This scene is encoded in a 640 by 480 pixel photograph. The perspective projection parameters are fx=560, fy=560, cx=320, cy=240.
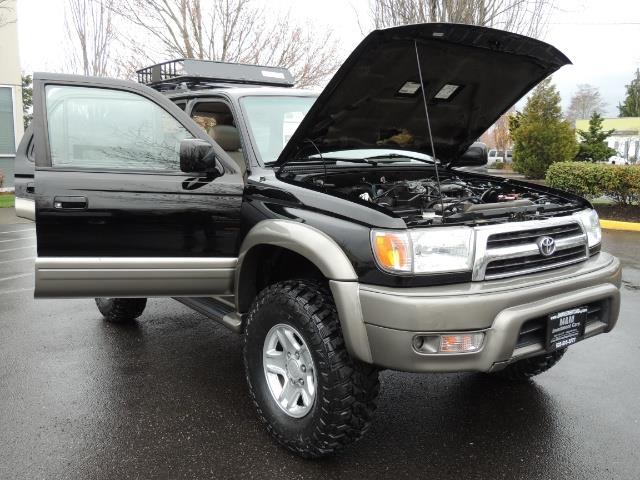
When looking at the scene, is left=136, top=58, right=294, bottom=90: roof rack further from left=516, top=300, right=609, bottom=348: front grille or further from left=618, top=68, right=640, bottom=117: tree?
left=618, top=68, right=640, bottom=117: tree

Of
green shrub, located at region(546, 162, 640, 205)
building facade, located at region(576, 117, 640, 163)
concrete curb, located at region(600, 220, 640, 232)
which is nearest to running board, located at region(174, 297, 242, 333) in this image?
concrete curb, located at region(600, 220, 640, 232)

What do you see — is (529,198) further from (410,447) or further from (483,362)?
(410,447)

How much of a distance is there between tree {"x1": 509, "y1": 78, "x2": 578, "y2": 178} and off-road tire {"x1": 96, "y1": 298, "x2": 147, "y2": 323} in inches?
678

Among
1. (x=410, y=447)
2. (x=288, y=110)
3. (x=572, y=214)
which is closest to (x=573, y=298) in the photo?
(x=572, y=214)

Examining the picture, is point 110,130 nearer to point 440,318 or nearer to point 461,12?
point 440,318

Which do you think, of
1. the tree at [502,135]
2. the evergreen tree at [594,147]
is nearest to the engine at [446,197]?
the evergreen tree at [594,147]

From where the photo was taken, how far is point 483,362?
8.05 feet

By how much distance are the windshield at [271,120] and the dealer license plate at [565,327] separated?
6.09 ft

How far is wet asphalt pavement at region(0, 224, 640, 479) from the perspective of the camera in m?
2.79

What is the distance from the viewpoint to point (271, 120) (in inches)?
147

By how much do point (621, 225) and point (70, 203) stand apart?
10.4 meters

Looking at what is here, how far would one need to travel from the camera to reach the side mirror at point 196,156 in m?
3.08

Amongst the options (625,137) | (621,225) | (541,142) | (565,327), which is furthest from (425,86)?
(625,137)

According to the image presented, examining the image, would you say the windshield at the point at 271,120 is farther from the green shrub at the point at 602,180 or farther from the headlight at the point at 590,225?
the green shrub at the point at 602,180
